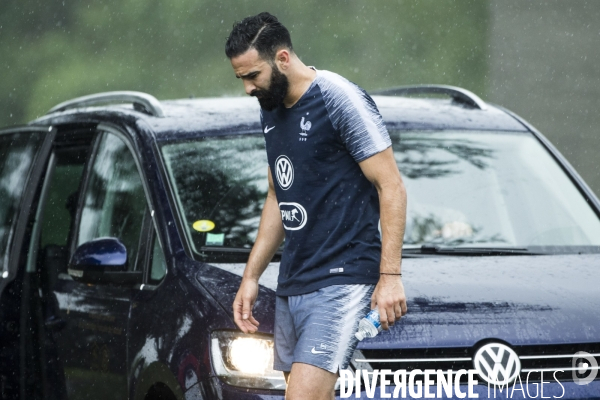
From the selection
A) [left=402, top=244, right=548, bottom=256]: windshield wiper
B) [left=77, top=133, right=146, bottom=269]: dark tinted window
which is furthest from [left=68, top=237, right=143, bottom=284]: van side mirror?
[left=402, top=244, right=548, bottom=256]: windshield wiper

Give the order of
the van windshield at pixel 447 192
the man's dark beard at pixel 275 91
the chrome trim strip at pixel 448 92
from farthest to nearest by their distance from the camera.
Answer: the chrome trim strip at pixel 448 92
the van windshield at pixel 447 192
the man's dark beard at pixel 275 91

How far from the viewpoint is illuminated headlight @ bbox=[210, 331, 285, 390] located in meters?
4.32

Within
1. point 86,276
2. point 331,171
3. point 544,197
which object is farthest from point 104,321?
point 544,197

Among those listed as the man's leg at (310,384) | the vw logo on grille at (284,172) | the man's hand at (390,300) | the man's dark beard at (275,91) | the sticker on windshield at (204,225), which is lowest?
the man's leg at (310,384)

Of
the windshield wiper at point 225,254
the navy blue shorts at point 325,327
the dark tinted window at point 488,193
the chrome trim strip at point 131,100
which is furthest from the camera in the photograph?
the chrome trim strip at point 131,100

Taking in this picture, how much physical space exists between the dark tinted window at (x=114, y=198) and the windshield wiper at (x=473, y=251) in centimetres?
114

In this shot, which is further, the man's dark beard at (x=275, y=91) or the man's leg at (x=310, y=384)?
the man's dark beard at (x=275, y=91)

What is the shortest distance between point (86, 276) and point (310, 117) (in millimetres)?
1457

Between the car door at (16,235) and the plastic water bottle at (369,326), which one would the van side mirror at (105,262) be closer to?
the car door at (16,235)

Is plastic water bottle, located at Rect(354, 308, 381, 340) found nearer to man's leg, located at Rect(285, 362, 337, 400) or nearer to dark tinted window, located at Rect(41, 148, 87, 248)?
man's leg, located at Rect(285, 362, 337, 400)

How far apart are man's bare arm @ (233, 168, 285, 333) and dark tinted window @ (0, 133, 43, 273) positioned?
6.29 ft

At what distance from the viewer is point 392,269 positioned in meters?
4.01

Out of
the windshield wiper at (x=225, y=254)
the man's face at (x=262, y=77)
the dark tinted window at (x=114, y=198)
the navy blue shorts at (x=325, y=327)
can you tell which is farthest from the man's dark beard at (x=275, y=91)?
the dark tinted window at (x=114, y=198)

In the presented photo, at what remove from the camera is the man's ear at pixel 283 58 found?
427cm
